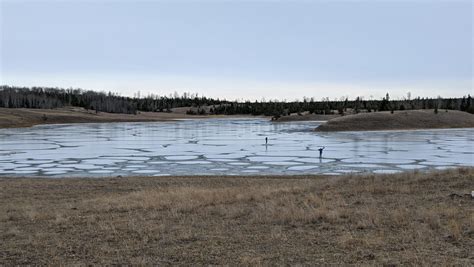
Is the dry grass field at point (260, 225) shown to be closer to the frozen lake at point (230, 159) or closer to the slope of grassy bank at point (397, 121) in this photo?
the frozen lake at point (230, 159)

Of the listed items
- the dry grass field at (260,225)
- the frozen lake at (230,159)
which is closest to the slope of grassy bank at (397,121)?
the frozen lake at (230,159)

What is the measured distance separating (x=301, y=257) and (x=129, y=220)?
4.41 meters

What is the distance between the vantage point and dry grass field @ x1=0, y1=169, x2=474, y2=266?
23.6 ft

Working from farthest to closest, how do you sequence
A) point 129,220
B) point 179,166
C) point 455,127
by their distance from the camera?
1. point 455,127
2. point 179,166
3. point 129,220

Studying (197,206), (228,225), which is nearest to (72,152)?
(197,206)

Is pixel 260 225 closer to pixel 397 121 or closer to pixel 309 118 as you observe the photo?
pixel 397 121

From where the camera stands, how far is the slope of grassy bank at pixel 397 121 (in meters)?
56.3

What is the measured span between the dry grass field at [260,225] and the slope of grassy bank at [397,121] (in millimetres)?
41672

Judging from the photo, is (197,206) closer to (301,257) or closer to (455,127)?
(301,257)

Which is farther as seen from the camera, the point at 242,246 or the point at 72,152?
the point at 72,152

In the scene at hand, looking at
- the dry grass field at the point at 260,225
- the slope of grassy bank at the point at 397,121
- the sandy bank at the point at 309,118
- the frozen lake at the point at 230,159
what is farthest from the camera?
the sandy bank at the point at 309,118

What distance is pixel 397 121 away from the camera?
58219 mm

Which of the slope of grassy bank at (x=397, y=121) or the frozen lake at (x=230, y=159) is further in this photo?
the slope of grassy bank at (x=397, y=121)

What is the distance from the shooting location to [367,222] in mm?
9102
